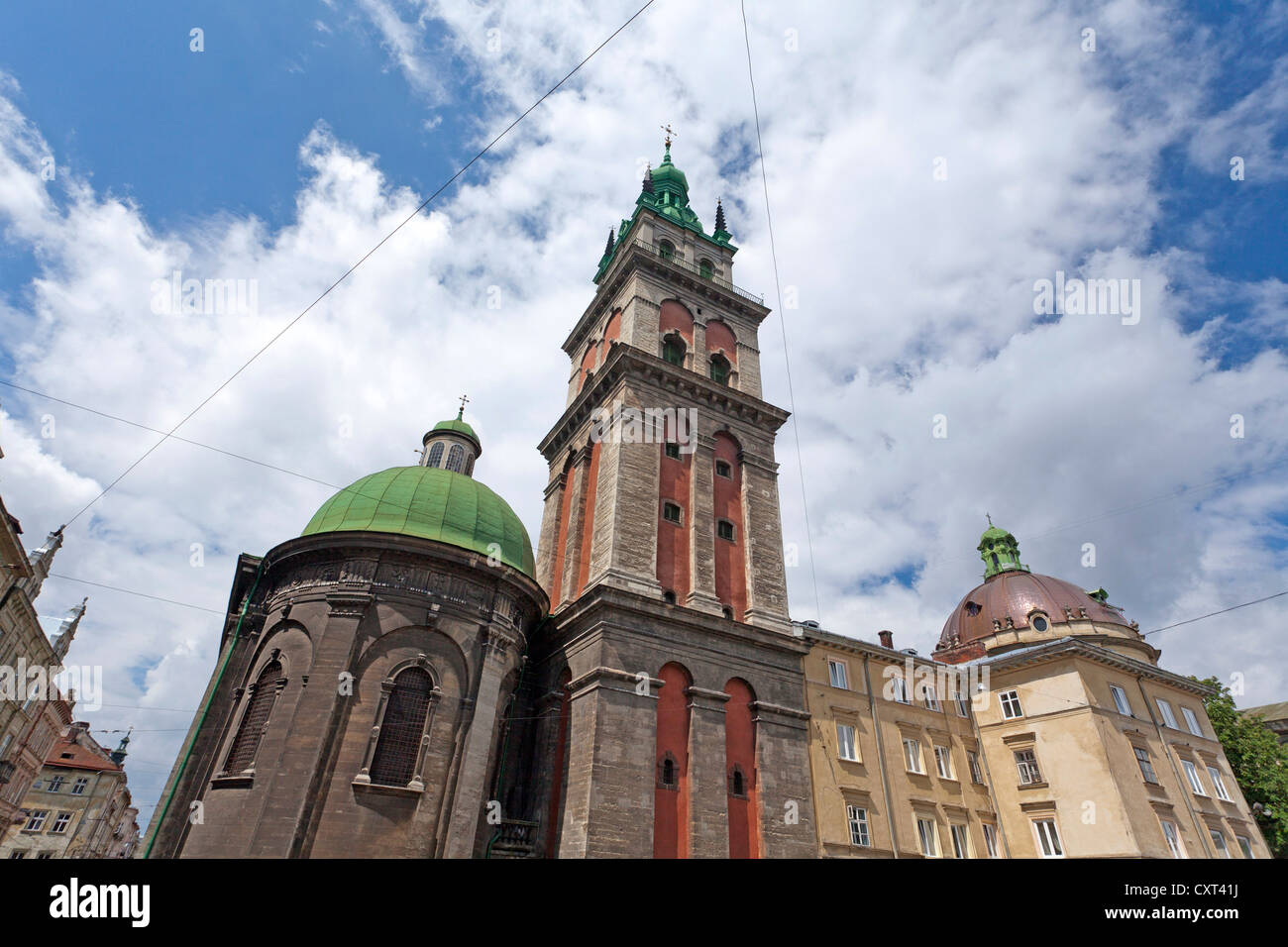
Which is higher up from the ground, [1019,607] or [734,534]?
[1019,607]

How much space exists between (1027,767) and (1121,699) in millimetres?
6576

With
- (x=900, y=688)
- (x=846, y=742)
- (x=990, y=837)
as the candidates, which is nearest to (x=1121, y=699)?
(x=990, y=837)

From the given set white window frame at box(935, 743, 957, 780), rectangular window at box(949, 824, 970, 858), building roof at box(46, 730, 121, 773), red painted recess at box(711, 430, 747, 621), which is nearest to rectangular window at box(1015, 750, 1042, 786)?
white window frame at box(935, 743, 957, 780)

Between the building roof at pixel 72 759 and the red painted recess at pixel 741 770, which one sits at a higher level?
the building roof at pixel 72 759

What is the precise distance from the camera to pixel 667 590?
85.6 feet

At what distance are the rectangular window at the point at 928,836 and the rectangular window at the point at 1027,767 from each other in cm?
574

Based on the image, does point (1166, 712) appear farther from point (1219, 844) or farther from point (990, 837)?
point (990, 837)

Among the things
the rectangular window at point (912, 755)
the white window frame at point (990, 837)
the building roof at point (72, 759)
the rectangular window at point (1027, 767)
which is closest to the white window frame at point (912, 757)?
the rectangular window at point (912, 755)

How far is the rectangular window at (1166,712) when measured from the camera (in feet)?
116

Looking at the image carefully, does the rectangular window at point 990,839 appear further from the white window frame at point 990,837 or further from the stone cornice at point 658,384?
the stone cornice at point 658,384

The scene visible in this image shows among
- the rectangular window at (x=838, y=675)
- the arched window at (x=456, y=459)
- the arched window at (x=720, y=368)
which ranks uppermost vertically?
the arched window at (x=720, y=368)

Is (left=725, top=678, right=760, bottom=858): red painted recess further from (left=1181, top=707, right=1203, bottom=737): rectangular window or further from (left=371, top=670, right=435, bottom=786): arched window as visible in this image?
(left=1181, top=707, right=1203, bottom=737): rectangular window
